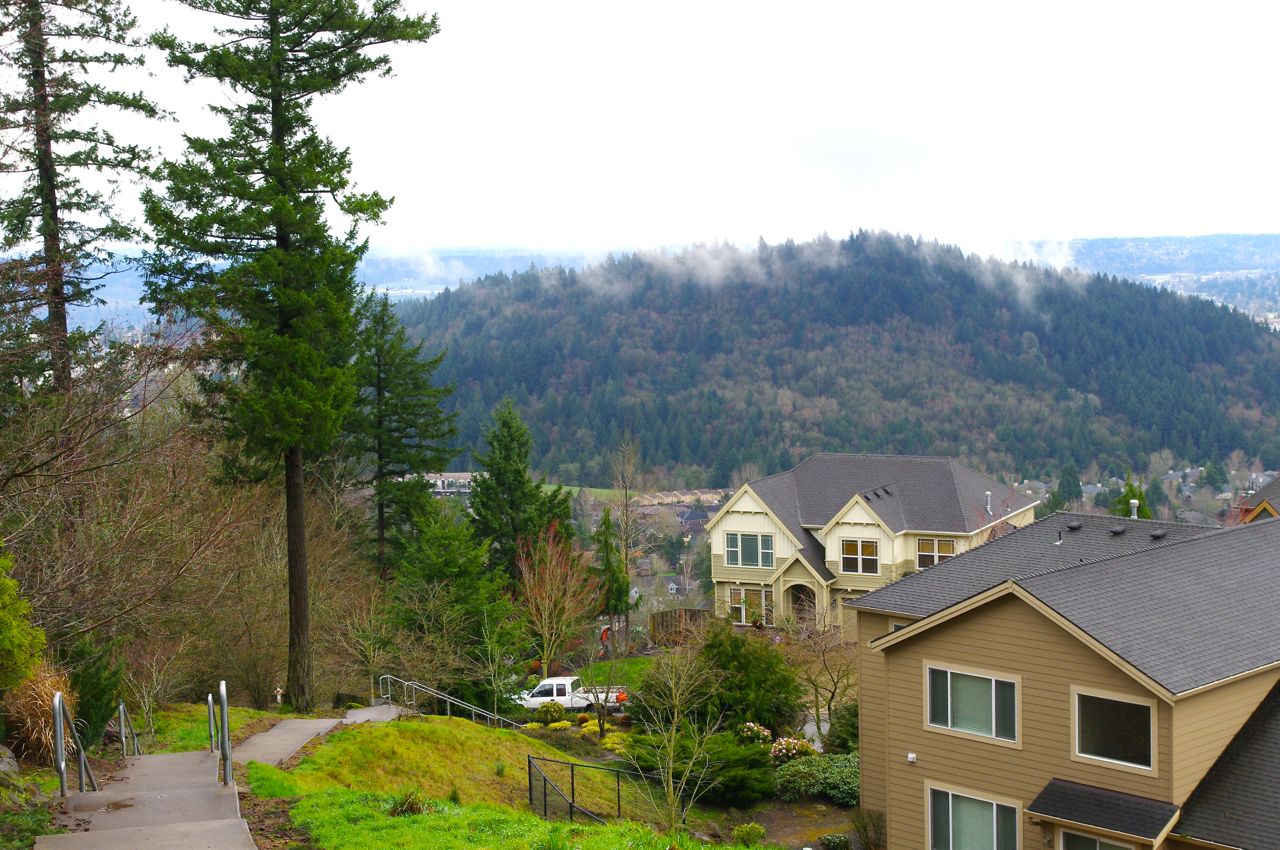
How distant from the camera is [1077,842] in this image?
15.4 metres

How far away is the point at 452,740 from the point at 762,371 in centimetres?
13300

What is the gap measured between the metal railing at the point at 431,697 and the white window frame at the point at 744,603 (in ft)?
54.4

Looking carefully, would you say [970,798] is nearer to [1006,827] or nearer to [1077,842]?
[1006,827]

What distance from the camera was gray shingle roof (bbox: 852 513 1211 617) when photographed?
2077 centimetres

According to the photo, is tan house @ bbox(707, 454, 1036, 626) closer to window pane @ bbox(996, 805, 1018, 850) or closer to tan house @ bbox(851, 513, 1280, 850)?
tan house @ bbox(851, 513, 1280, 850)

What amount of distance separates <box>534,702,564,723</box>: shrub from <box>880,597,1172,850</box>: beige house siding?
14.7m

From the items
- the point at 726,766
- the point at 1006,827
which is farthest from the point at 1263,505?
the point at 1006,827

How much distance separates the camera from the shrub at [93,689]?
49.9ft

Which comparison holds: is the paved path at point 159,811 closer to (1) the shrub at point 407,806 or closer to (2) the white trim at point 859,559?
(1) the shrub at point 407,806

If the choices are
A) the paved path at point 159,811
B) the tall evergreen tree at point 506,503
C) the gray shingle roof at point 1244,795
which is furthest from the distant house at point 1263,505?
the paved path at point 159,811

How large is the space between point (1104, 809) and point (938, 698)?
3079 millimetres

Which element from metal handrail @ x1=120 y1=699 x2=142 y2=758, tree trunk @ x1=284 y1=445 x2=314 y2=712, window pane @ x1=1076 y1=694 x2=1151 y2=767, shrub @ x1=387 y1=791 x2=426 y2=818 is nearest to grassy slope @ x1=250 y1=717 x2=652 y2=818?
shrub @ x1=387 y1=791 x2=426 y2=818

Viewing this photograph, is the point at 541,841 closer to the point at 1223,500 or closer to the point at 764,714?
the point at 764,714

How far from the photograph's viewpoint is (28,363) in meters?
18.2
